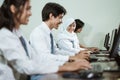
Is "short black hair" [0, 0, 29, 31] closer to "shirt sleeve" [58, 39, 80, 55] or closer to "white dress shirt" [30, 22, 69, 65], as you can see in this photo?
"white dress shirt" [30, 22, 69, 65]

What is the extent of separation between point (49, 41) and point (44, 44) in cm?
18

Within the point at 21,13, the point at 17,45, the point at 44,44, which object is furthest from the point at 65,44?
the point at 17,45

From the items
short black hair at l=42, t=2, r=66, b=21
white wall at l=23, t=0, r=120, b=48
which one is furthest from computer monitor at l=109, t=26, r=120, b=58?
white wall at l=23, t=0, r=120, b=48

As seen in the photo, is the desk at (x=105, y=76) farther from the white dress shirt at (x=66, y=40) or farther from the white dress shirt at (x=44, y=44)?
the white dress shirt at (x=66, y=40)

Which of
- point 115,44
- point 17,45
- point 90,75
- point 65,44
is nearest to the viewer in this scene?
point 90,75

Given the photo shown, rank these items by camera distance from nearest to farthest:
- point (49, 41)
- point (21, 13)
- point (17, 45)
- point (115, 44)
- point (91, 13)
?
point (17, 45) → point (21, 13) → point (115, 44) → point (49, 41) → point (91, 13)

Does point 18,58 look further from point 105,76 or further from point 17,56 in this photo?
point 105,76

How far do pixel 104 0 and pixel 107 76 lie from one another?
3.69 meters

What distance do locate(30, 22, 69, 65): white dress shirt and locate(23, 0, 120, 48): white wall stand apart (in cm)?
258

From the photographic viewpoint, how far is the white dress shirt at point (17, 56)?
1548 millimetres

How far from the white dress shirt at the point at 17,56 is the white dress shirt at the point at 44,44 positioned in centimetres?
27

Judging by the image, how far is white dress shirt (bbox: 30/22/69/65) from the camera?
1.99 m

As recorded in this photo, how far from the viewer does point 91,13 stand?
504 centimetres

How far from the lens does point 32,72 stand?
1.60m
